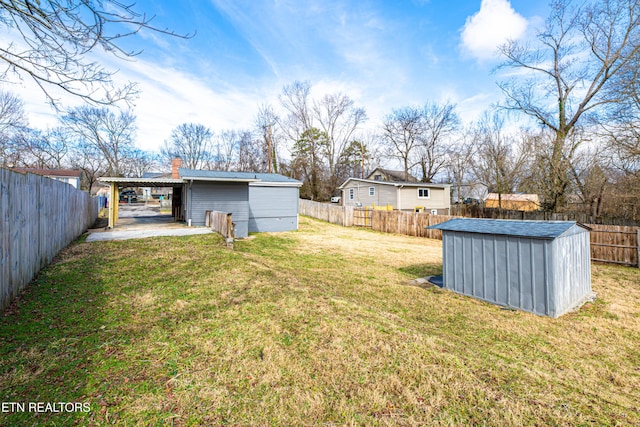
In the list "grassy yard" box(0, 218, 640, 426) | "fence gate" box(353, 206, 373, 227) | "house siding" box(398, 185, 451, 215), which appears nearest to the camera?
"grassy yard" box(0, 218, 640, 426)

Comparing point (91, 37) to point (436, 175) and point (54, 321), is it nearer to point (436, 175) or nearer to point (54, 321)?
point (54, 321)

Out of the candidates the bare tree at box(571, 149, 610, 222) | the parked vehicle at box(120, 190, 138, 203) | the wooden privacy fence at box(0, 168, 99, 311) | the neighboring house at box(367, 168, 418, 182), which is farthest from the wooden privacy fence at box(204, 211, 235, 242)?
the parked vehicle at box(120, 190, 138, 203)

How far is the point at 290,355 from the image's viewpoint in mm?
3246

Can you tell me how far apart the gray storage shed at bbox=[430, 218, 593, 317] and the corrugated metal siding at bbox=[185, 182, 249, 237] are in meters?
10.1

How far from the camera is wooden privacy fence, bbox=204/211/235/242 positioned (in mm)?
9648

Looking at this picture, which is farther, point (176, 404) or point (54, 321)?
point (54, 321)

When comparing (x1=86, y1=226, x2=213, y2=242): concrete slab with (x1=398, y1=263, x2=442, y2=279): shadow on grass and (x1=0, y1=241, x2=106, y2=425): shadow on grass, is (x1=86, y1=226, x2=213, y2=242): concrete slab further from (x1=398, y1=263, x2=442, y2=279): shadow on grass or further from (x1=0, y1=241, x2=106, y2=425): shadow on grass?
(x1=398, y1=263, x2=442, y2=279): shadow on grass

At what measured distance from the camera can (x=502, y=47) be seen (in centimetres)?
1842

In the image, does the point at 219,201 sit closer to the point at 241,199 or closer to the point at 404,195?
the point at 241,199

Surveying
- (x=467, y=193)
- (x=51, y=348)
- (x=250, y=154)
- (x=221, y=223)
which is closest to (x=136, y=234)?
(x=221, y=223)

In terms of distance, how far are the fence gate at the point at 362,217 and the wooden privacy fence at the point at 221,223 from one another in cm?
1158

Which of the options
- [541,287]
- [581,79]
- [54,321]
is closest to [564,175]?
[581,79]

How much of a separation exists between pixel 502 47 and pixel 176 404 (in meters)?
24.0

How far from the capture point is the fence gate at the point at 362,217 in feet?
67.9
